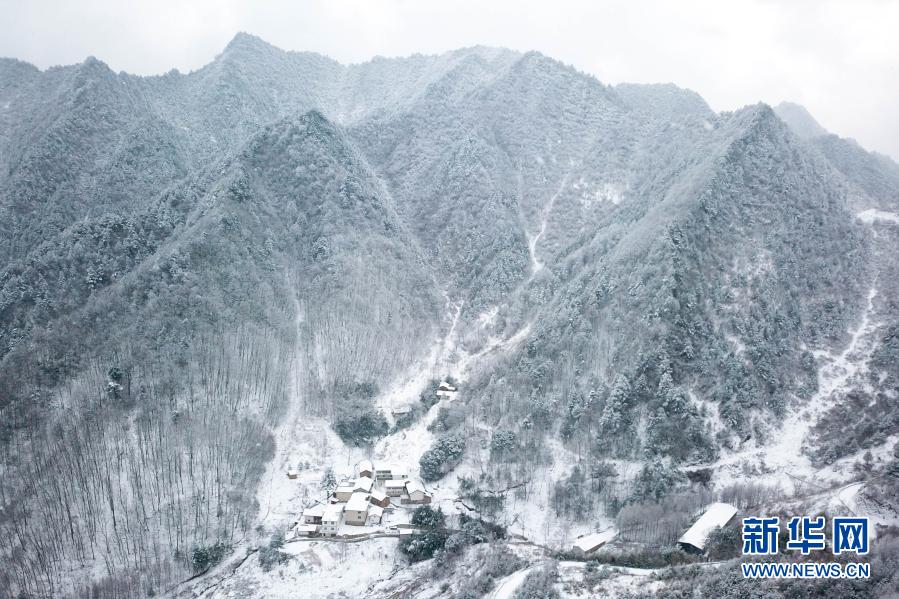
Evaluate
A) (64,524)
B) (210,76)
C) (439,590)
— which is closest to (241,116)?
(210,76)

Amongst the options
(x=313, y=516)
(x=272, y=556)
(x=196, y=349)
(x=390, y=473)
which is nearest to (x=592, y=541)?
(x=390, y=473)

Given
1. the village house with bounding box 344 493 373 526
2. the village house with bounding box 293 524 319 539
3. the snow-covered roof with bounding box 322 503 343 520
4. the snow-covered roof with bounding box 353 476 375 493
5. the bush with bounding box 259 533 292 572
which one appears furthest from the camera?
the snow-covered roof with bounding box 353 476 375 493

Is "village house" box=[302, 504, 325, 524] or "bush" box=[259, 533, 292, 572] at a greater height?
"village house" box=[302, 504, 325, 524]

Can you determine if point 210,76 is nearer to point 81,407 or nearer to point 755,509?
point 81,407

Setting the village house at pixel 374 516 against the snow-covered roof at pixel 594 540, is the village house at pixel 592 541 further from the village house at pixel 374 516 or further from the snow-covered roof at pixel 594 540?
the village house at pixel 374 516

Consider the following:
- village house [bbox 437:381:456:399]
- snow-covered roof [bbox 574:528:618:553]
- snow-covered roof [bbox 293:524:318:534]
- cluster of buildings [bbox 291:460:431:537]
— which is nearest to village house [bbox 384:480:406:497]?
cluster of buildings [bbox 291:460:431:537]

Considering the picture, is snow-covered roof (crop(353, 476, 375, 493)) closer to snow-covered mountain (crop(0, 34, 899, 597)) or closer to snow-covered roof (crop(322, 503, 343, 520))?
snow-covered roof (crop(322, 503, 343, 520))

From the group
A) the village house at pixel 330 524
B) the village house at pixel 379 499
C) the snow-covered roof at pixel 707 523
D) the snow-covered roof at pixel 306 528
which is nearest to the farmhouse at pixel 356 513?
the village house at pixel 330 524
